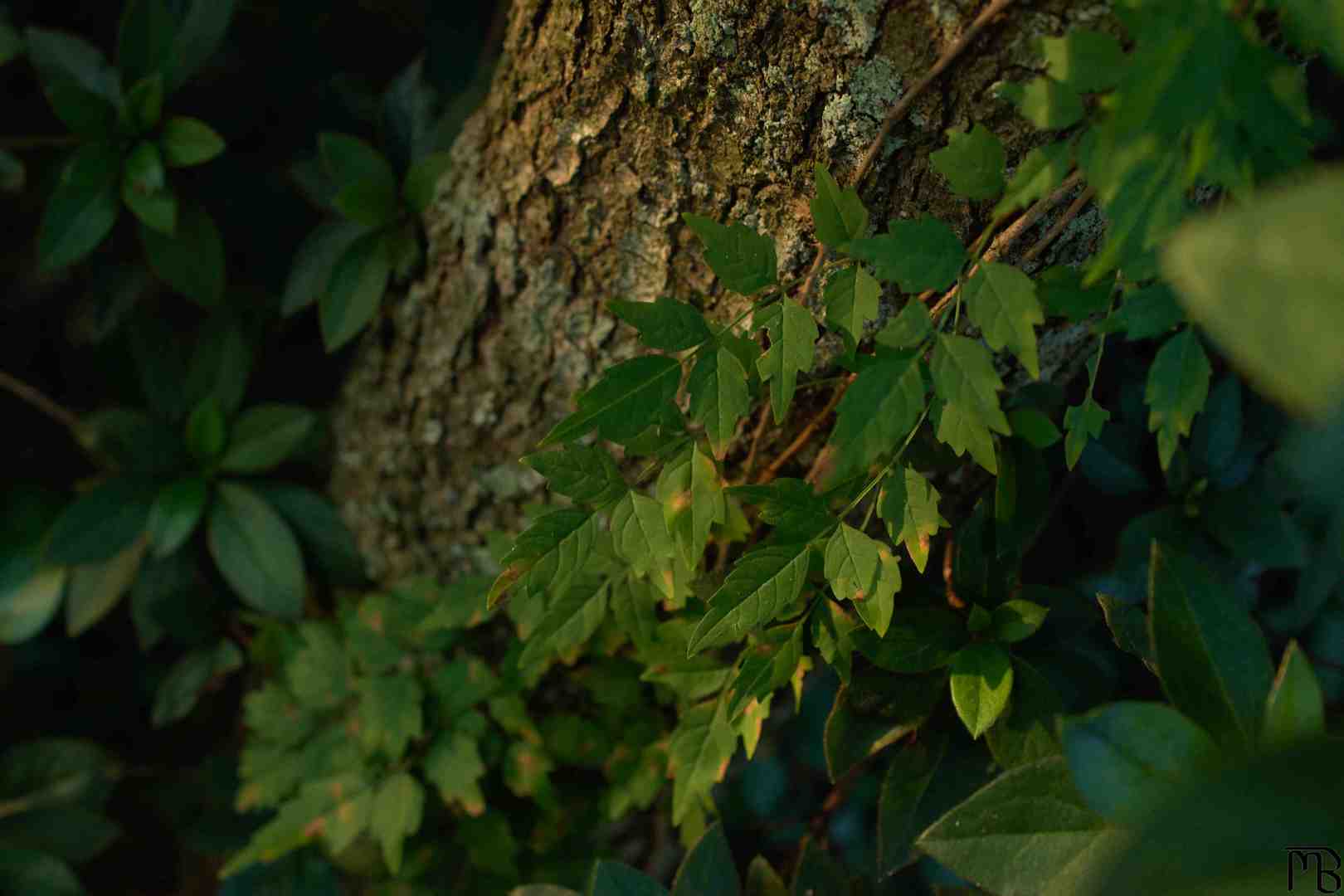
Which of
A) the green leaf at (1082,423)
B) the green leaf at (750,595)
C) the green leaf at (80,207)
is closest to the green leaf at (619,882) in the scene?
the green leaf at (750,595)

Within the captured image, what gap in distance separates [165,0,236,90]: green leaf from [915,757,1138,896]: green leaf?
4.68ft

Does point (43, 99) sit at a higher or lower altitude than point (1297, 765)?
higher

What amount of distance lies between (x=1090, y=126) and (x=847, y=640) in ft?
1.80

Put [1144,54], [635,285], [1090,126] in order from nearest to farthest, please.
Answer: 1. [1144,54]
2. [1090,126]
3. [635,285]

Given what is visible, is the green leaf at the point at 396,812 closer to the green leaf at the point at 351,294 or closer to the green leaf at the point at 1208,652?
the green leaf at the point at 351,294

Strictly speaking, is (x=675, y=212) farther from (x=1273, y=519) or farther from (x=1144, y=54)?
(x=1273, y=519)

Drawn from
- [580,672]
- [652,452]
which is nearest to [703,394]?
[652,452]

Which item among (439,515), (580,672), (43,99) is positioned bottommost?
(580,672)

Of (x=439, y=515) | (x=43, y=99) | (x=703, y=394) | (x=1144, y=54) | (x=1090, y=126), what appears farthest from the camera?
(x=43, y=99)

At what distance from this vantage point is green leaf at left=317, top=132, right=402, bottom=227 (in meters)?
1.35

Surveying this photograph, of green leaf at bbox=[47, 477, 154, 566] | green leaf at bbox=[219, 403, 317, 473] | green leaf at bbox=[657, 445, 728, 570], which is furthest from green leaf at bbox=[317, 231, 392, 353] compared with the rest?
green leaf at bbox=[657, 445, 728, 570]

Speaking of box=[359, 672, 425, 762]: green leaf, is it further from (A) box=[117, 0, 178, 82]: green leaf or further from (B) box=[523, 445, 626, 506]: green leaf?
(A) box=[117, 0, 178, 82]: green leaf

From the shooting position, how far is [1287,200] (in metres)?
0.42

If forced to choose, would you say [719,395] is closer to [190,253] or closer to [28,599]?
[190,253]
